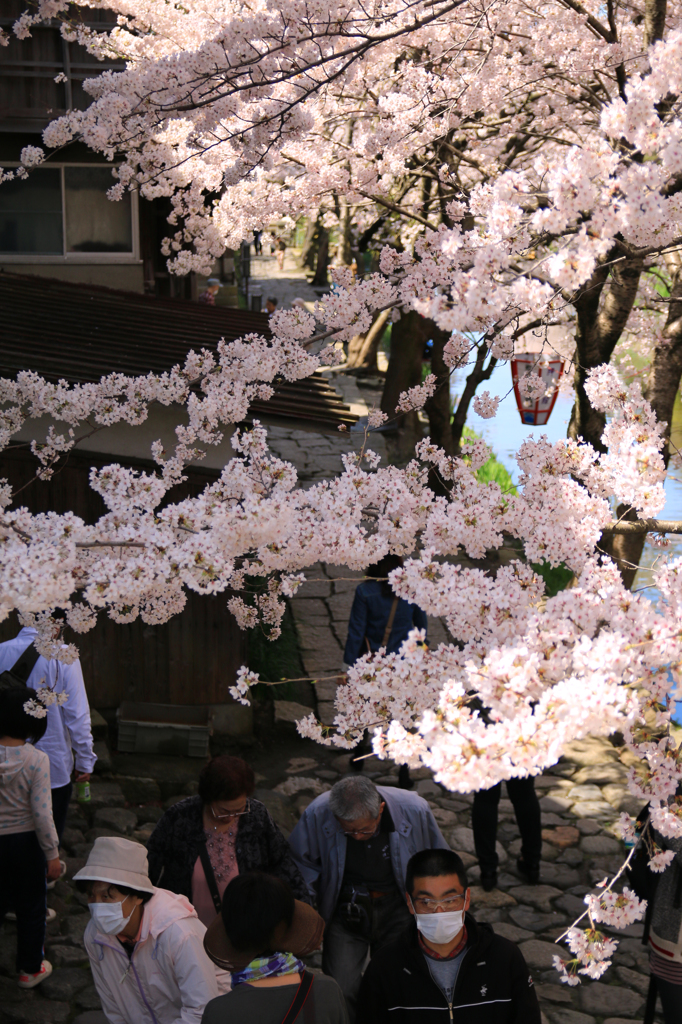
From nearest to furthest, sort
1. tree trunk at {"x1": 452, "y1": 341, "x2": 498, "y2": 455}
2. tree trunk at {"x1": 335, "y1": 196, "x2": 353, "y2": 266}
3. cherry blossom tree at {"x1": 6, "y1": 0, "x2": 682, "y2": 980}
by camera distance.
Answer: cherry blossom tree at {"x1": 6, "y1": 0, "x2": 682, "y2": 980} → tree trunk at {"x1": 452, "y1": 341, "x2": 498, "y2": 455} → tree trunk at {"x1": 335, "y1": 196, "x2": 353, "y2": 266}

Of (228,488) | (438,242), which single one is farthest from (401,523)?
(438,242)

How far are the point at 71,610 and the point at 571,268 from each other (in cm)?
244

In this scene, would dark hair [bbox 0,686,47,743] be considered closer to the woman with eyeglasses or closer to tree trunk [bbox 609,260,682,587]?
the woman with eyeglasses

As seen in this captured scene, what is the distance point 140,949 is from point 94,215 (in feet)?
31.0

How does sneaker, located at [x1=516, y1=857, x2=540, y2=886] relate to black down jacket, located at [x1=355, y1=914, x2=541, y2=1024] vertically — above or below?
below

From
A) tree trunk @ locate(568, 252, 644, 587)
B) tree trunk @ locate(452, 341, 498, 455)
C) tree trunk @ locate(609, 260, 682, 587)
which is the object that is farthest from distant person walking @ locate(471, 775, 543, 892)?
tree trunk @ locate(452, 341, 498, 455)

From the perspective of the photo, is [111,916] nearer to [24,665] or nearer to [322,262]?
[24,665]

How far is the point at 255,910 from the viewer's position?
8.73ft

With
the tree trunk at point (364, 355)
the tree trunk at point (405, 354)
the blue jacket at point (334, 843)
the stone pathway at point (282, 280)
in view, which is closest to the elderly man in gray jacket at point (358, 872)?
the blue jacket at point (334, 843)

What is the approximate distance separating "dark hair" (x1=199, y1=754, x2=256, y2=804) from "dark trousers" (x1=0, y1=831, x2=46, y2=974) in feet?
3.62

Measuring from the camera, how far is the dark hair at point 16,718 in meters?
3.96

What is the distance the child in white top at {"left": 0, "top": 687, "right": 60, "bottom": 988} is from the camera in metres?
3.98

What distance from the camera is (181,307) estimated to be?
9.25 m

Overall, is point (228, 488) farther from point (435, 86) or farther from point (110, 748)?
point (435, 86)
